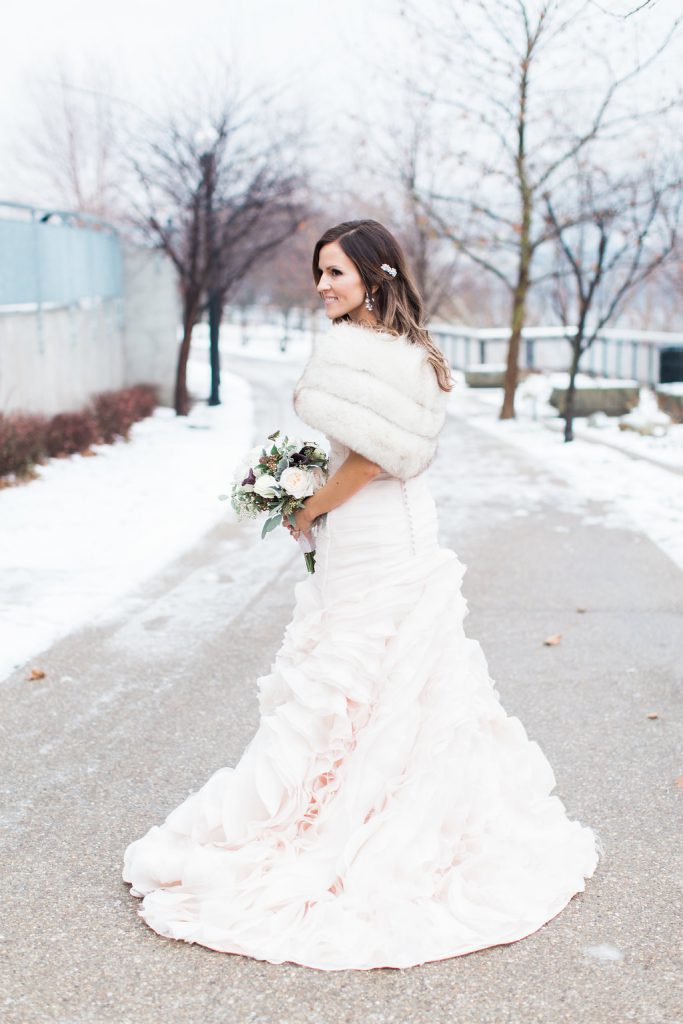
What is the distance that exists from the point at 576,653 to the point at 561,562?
2570 millimetres

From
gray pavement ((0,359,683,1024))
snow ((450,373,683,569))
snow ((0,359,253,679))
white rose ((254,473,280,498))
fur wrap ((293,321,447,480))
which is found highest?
fur wrap ((293,321,447,480))

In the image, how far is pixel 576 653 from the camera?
6.51 metres

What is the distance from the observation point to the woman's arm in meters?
3.42

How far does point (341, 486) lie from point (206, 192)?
61.4 feet

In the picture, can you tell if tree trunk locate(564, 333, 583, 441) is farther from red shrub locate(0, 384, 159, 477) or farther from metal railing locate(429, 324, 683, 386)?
red shrub locate(0, 384, 159, 477)

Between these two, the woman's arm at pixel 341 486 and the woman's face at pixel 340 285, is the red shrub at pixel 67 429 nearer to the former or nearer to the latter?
the woman's arm at pixel 341 486

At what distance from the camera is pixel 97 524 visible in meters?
10.3

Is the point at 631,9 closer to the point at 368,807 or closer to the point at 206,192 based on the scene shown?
the point at 368,807

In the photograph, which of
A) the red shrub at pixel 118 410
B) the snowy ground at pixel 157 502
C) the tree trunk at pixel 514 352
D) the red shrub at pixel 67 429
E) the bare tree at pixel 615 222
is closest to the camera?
the snowy ground at pixel 157 502

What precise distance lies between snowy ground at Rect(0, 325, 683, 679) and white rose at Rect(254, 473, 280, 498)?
3052 millimetres

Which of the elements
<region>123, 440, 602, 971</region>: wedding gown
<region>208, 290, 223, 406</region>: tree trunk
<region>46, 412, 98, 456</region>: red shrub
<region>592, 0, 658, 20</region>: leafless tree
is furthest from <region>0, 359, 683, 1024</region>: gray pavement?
<region>208, 290, 223, 406</region>: tree trunk

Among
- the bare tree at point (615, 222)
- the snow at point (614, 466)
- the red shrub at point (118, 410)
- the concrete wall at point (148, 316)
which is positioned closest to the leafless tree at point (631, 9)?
the snow at point (614, 466)

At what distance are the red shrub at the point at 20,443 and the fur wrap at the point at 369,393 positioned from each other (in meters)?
9.48

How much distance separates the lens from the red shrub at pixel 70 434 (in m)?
14.1
